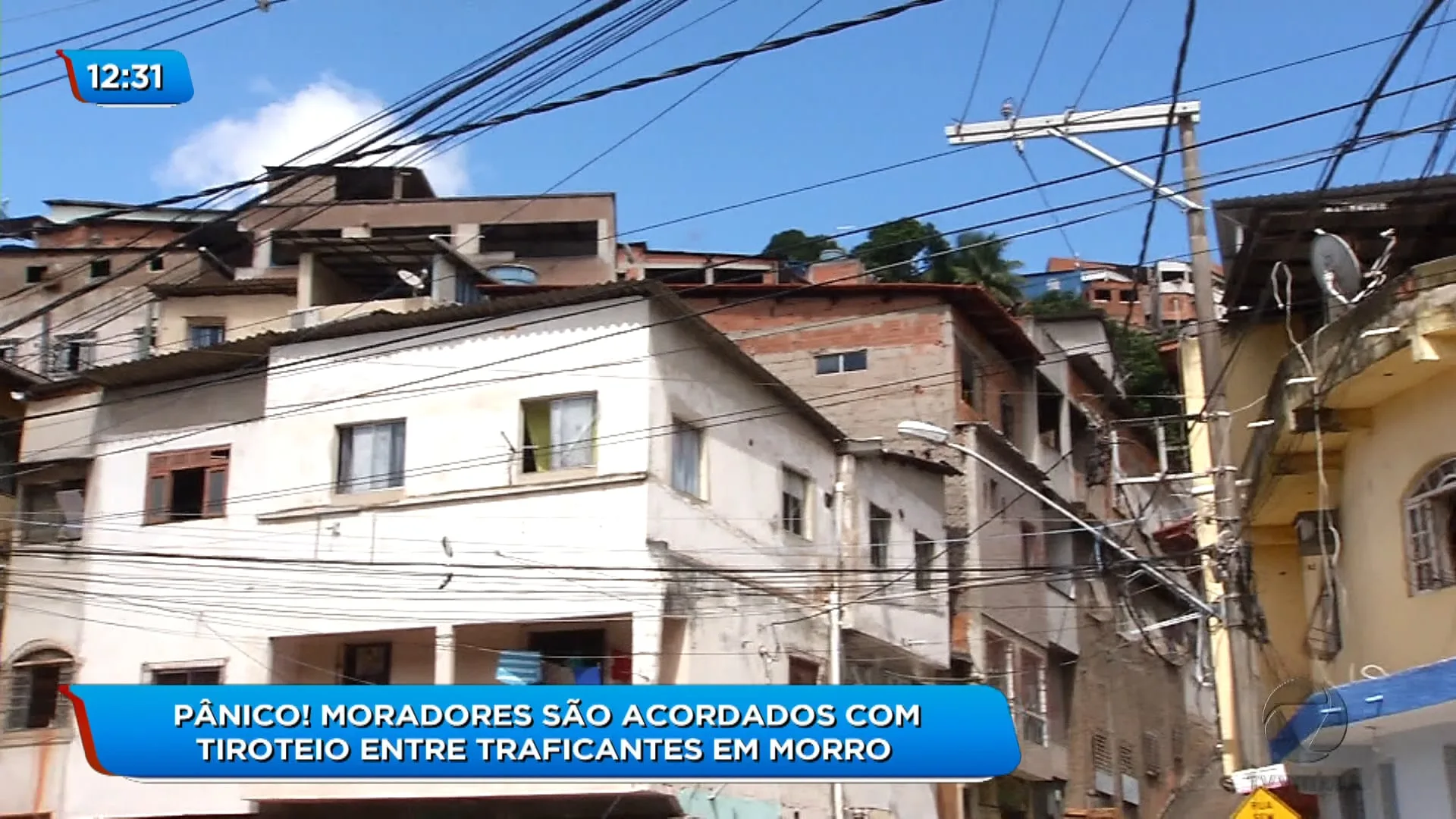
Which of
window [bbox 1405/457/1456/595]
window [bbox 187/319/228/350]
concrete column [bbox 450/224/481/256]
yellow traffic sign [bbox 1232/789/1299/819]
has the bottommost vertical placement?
yellow traffic sign [bbox 1232/789/1299/819]

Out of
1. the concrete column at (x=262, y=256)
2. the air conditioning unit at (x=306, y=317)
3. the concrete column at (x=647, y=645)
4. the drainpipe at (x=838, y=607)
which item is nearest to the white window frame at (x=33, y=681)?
the air conditioning unit at (x=306, y=317)

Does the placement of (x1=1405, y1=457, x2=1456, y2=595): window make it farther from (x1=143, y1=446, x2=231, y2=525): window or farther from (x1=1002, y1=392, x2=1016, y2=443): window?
(x1=1002, y1=392, x2=1016, y2=443): window

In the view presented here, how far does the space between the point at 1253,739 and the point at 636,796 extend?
377 inches

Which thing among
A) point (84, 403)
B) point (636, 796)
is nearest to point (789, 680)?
point (636, 796)

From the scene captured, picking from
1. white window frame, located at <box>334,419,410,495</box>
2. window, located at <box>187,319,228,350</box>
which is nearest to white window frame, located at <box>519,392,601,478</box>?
Answer: white window frame, located at <box>334,419,410,495</box>

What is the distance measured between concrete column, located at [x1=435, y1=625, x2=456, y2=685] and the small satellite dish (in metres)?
13.6

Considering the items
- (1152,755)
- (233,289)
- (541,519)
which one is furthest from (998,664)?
(233,289)

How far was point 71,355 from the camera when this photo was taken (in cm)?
4362

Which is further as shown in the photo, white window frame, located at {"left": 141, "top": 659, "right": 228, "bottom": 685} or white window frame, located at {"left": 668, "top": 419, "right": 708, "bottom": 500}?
white window frame, located at {"left": 141, "top": 659, "right": 228, "bottom": 685}

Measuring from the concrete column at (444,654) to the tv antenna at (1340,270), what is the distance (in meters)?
13.6

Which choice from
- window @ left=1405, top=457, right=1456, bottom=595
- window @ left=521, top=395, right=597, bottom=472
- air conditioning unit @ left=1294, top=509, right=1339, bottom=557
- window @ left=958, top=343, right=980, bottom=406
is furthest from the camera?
window @ left=958, top=343, right=980, bottom=406

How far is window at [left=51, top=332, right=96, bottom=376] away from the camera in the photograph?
140ft

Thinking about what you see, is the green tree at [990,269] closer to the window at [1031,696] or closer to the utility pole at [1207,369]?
the window at [1031,696]

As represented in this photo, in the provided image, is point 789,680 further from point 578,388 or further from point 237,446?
point 237,446
